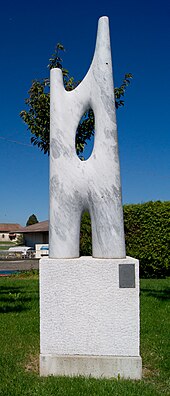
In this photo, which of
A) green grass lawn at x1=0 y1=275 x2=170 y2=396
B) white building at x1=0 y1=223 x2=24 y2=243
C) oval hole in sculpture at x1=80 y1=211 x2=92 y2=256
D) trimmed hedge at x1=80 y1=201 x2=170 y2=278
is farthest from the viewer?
white building at x1=0 y1=223 x2=24 y2=243

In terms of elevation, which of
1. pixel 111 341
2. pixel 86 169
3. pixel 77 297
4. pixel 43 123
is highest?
pixel 43 123

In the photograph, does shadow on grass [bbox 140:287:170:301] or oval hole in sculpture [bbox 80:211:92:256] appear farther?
oval hole in sculpture [bbox 80:211:92:256]

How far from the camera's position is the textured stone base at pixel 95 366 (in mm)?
4168

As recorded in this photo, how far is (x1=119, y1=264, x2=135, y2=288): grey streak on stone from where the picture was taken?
4.15 metres

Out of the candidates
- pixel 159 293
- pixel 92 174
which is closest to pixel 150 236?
pixel 159 293

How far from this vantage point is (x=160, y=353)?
195 inches

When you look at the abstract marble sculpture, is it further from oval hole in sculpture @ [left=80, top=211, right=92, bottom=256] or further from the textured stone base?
oval hole in sculpture @ [left=80, top=211, right=92, bottom=256]

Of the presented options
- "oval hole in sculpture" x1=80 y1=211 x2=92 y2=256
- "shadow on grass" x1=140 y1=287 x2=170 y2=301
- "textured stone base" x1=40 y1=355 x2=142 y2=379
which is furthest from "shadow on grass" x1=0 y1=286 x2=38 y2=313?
"oval hole in sculpture" x1=80 y1=211 x2=92 y2=256

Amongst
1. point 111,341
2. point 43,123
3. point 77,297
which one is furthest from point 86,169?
point 43,123

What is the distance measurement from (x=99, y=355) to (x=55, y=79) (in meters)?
3.05

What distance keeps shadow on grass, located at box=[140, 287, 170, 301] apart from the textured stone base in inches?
181

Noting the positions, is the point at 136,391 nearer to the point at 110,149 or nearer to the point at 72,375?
the point at 72,375

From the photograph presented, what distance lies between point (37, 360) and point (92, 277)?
1.33 meters

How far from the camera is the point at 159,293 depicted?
31.2 feet
